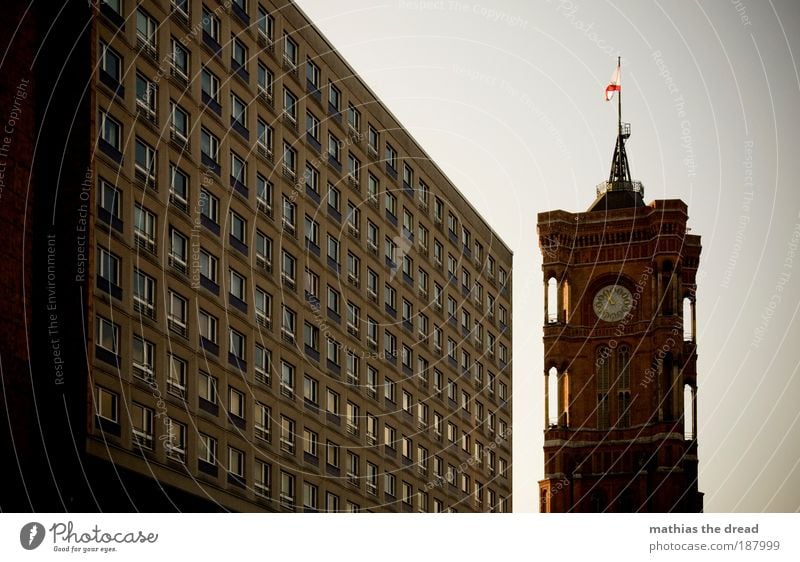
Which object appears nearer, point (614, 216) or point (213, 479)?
point (213, 479)

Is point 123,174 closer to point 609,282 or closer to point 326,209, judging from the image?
point 326,209

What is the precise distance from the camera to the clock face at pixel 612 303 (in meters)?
158

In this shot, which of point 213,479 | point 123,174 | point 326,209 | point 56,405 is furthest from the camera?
point 326,209

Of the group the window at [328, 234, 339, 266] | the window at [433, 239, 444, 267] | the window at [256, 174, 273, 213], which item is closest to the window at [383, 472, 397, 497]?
the window at [328, 234, 339, 266]

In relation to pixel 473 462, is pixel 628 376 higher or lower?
higher

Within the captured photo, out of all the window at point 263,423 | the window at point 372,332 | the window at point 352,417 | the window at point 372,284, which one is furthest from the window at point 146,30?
the window at point 372,332

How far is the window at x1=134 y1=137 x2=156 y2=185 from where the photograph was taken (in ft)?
229

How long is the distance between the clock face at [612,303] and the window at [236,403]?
84.3 metres

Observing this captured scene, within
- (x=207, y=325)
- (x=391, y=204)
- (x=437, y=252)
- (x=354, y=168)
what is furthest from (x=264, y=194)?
(x=437, y=252)

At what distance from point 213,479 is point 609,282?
294 ft

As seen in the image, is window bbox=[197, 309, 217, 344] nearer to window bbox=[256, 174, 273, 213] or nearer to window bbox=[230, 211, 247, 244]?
window bbox=[230, 211, 247, 244]

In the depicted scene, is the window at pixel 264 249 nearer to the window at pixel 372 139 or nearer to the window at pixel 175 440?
the window at pixel 175 440
